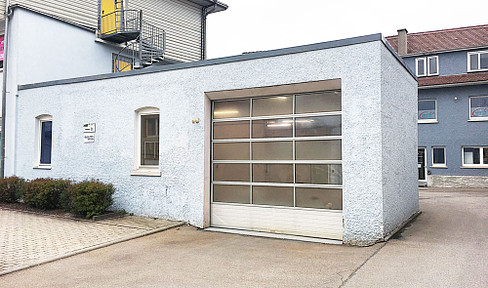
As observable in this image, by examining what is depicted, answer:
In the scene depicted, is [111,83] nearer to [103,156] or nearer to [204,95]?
[103,156]

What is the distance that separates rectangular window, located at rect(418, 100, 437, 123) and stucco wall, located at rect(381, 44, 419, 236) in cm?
1371

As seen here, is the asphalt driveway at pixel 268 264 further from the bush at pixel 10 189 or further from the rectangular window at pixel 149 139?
the bush at pixel 10 189

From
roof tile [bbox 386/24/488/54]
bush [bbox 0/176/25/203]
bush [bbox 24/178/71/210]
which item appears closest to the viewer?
bush [bbox 24/178/71/210]

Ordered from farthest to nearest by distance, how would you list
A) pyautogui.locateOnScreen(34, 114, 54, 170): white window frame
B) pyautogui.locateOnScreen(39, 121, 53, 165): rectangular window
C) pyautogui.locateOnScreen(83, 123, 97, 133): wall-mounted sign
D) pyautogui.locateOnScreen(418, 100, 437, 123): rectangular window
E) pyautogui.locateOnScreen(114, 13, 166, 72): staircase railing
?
pyautogui.locateOnScreen(418, 100, 437, 123): rectangular window
pyautogui.locateOnScreen(114, 13, 166, 72): staircase railing
pyautogui.locateOnScreen(34, 114, 54, 170): white window frame
pyautogui.locateOnScreen(39, 121, 53, 165): rectangular window
pyautogui.locateOnScreen(83, 123, 97, 133): wall-mounted sign

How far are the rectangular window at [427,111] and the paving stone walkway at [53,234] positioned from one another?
1843cm

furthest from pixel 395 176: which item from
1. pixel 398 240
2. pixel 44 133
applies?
pixel 44 133

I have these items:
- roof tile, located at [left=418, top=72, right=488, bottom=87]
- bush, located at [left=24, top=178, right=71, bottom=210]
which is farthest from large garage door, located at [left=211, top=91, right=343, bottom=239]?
roof tile, located at [left=418, top=72, right=488, bottom=87]

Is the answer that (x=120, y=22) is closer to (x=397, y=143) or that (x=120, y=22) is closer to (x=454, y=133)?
(x=397, y=143)

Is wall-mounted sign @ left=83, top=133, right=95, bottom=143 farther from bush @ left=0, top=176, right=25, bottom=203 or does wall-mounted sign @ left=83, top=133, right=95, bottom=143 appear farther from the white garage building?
bush @ left=0, top=176, right=25, bottom=203

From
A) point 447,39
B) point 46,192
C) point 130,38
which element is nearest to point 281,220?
point 46,192

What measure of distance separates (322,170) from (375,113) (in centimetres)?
157

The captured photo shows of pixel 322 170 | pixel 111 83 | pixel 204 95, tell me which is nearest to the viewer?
pixel 322 170

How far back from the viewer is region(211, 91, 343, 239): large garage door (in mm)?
8188

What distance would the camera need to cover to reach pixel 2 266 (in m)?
6.27
